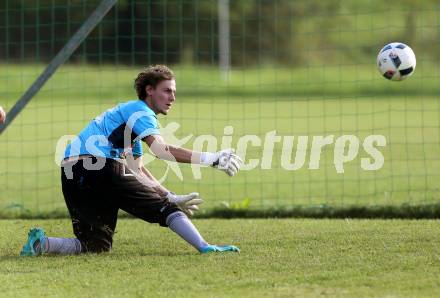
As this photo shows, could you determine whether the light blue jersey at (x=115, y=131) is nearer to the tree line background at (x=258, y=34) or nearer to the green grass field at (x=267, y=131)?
the green grass field at (x=267, y=131)

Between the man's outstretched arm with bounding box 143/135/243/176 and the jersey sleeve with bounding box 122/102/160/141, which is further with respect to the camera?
the jersey sleeve with bounding box 122/102/160/141

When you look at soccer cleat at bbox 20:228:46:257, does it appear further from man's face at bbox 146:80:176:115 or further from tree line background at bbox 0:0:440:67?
tree line background at bbox 0:0:440:67

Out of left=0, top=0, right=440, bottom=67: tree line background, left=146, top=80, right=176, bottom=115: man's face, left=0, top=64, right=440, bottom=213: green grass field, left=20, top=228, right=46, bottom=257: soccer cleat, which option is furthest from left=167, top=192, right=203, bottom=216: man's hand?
left=0, top=0, right=440, bottom=67: tree line background

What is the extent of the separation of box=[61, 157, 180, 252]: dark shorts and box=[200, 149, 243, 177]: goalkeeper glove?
55 centimetres

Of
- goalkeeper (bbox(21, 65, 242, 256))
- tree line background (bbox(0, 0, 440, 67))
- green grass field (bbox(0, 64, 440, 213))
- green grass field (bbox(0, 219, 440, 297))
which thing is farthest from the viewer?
tree line background (bbox(0, 0, 440, 67))

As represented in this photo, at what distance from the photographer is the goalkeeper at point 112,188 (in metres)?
6.92

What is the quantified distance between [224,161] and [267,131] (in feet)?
36.8

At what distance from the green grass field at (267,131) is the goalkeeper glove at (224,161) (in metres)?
3.33

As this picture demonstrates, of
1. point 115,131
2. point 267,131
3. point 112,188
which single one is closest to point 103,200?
point 112,188

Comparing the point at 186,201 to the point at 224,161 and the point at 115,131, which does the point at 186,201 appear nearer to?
the point at 224,161

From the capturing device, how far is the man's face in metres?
7.02

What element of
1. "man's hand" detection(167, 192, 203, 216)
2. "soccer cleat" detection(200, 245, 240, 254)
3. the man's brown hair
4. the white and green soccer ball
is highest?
the white and green soccer ball

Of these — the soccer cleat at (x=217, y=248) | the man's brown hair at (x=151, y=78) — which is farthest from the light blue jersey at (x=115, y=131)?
the soccer cleat at (x=217, y=248)

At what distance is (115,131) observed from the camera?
6.99 meters
